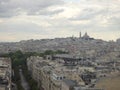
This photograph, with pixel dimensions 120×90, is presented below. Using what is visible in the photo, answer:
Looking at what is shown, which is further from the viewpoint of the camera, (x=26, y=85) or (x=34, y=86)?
(x=26, y=85)

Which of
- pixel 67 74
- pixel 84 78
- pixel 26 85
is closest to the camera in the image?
pixel 84 78

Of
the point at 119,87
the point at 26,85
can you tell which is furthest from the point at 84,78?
the point at 26,85

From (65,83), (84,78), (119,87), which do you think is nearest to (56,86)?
(84,78)

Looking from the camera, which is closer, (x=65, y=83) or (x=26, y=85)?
(x=65, y=83)

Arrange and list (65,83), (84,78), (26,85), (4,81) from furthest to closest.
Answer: (26,85) → (84,78) → (65,83) → (4,81)

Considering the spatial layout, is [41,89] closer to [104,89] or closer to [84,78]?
[84,78]

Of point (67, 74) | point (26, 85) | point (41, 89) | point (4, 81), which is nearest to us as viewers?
point (4, 81)

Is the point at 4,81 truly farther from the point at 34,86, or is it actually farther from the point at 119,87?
the point at 34,86

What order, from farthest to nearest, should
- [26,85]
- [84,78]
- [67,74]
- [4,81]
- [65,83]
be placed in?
A: [26,85], [67,74], [84,78], [65,83], [4,81]

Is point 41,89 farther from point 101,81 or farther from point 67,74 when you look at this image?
point 101,81
